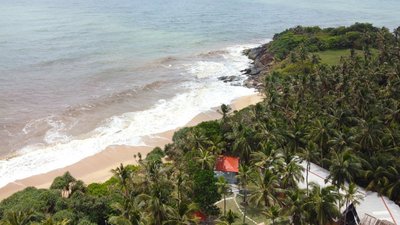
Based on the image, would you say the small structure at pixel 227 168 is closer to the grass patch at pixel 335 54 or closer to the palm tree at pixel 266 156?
the palm tree at pixel 266 156

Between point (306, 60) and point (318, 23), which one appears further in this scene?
point (318, 23)

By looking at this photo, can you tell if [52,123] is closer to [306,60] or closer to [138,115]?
[138,115]

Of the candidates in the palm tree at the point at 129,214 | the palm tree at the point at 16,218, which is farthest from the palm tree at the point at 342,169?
the palm tree at the point at 16,218

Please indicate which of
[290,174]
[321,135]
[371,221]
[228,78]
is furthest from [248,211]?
[228,78]

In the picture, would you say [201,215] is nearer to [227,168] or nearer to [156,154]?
[227,168]

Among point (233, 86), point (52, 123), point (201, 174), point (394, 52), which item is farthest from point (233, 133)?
point (394, 52)

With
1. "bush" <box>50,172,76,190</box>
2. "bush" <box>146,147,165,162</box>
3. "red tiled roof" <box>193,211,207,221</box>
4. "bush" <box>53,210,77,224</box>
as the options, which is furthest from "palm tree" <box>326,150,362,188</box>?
"bush" <box>50,172,76,190</box>
